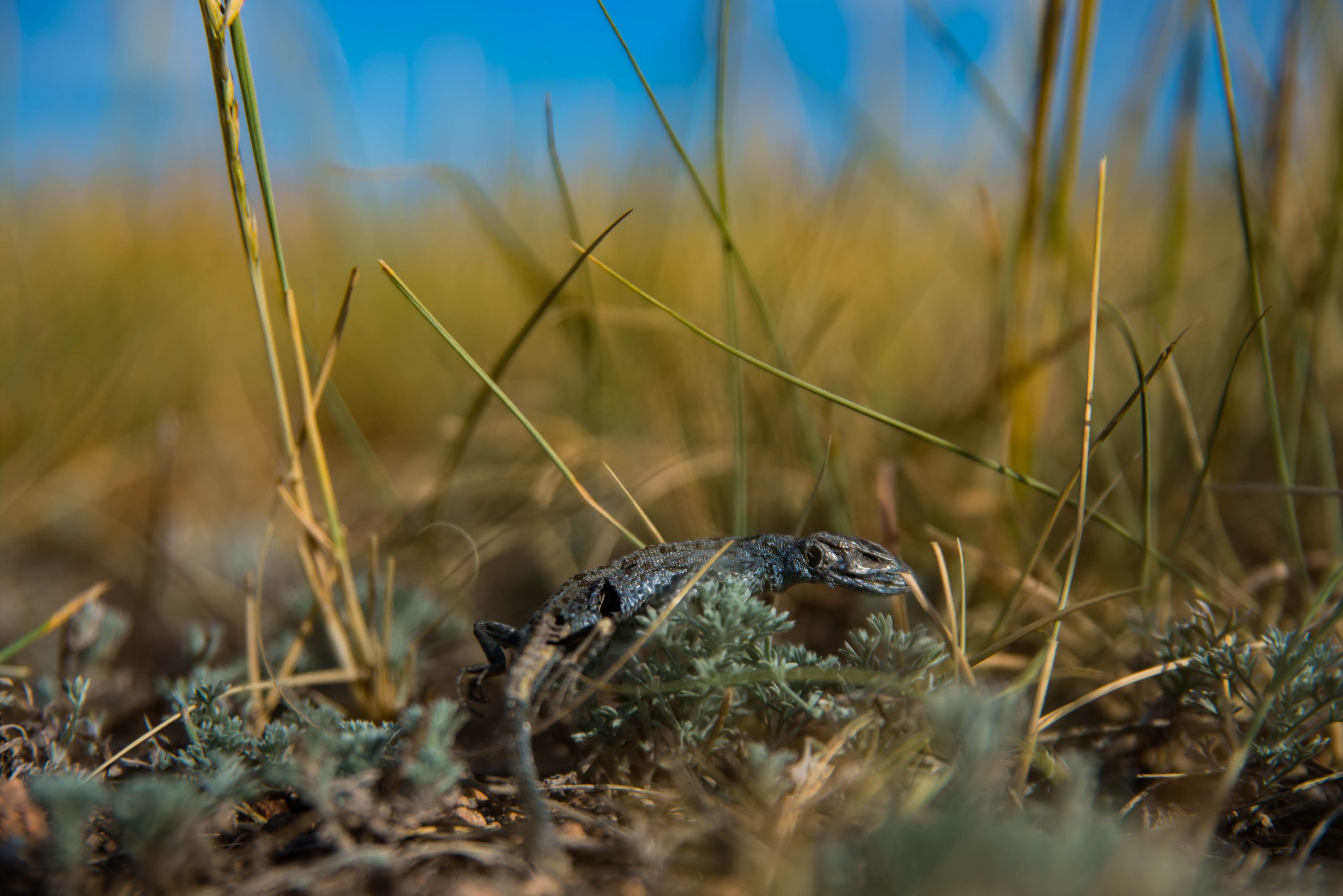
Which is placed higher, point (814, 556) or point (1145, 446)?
point (1145, 446)

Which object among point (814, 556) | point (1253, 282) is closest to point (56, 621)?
point (814, 556)

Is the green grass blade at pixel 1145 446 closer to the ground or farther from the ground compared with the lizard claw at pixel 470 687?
farther from the ground

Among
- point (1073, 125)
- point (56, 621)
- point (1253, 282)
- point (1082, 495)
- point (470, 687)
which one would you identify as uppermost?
point (1073, 125)

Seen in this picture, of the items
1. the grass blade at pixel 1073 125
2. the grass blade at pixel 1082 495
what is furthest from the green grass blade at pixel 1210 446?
the grass blade at pixel 1073 125

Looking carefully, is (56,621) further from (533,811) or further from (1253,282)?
(1253,282)

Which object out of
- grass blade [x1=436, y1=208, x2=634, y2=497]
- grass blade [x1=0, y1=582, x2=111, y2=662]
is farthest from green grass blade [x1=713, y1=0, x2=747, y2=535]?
grass blade [x1=0, y1=582, x2=111, y2=662]

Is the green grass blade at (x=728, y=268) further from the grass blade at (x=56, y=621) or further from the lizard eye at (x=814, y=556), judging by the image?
the grass blade at (x=56, y=621)
